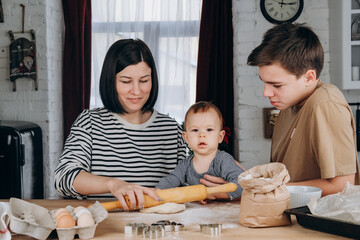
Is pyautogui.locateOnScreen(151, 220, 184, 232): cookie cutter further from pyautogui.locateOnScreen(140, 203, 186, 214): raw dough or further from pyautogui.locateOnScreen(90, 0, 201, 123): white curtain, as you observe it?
pyautogui.locateOnScreen(90, 0, 201, 123): white curtain

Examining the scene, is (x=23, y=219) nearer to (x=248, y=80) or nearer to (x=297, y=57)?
(x=297, y=57)

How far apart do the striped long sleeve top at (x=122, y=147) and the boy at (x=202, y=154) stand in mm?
241

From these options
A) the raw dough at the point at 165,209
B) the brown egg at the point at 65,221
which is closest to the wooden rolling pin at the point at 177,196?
the raw dough at the point at 165,209

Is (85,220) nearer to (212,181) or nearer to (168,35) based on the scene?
(212,181)

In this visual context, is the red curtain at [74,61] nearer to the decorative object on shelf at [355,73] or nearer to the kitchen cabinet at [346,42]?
the kitchen cabinet at [346,42]

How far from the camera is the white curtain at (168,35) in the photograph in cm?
423

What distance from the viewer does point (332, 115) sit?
1515 millimetres

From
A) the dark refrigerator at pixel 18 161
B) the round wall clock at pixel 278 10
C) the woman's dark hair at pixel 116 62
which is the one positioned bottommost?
the dark refrigerator at pixel 18 161

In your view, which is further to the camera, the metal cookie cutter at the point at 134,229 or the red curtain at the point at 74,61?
the red curtain at the point at 74,61

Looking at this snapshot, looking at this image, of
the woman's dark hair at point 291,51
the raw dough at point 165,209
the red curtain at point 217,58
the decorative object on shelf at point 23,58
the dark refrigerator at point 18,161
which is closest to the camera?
the raw dough at point 165,209

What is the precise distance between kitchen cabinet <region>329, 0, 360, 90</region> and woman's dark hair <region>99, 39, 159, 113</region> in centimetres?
205

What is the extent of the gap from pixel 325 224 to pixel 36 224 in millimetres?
764

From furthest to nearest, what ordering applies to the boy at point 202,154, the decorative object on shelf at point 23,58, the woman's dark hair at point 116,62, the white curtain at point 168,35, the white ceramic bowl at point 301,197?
the white curtain at point 168,35 < the decorative object on shelf at point 23,58 < the woman's dark hair at point 116,62 < the boy at point 202,154 < the white ceramic bowl at point 301,197

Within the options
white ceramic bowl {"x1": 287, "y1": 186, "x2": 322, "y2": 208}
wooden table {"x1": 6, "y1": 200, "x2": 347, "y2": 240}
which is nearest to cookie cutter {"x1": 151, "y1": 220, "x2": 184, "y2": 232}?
wooden table {"x1": 6, "y1": 200, "x2": 347, "y2": 240}
